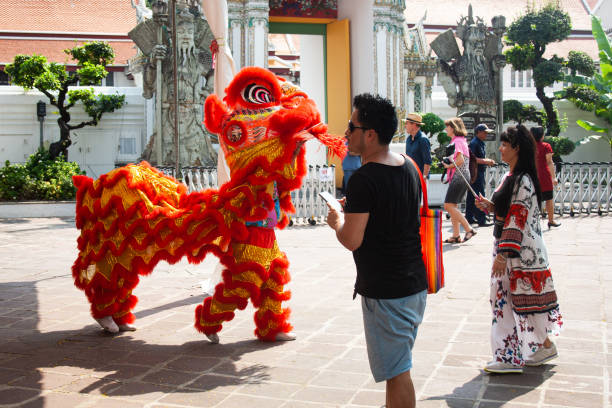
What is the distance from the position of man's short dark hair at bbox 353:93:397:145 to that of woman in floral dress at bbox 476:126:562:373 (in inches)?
57.7

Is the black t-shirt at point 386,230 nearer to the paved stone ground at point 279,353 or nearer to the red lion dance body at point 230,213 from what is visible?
the paved stone ground at point 279,353

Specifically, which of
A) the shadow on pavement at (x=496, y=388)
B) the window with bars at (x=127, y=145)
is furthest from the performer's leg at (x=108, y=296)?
the window with bars at (x=127, y=145)

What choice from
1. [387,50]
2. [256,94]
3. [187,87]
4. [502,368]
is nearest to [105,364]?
[256,94]

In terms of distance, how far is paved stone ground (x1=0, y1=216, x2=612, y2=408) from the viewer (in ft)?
12.7

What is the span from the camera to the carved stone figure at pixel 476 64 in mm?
18891

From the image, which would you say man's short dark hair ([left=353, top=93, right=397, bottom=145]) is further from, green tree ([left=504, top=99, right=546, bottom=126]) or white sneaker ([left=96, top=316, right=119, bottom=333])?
green tree ([left=504, top=99, right=546, bottom=126])

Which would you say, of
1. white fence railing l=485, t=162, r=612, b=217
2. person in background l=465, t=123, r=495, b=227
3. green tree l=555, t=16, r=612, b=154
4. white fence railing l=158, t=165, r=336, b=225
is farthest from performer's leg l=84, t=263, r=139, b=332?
green tree l=555, t=16, r=612, b=154

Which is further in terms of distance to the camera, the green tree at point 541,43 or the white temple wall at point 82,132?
the green tree at point 541,43

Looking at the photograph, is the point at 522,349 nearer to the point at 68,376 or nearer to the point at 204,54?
the point at 68,376

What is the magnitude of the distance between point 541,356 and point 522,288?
20.2 inches

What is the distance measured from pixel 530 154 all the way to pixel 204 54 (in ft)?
39.2

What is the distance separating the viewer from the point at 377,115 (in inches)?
117

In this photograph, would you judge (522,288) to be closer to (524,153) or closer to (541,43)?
(524,153)

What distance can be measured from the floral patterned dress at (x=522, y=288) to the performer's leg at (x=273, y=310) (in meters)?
1.55
